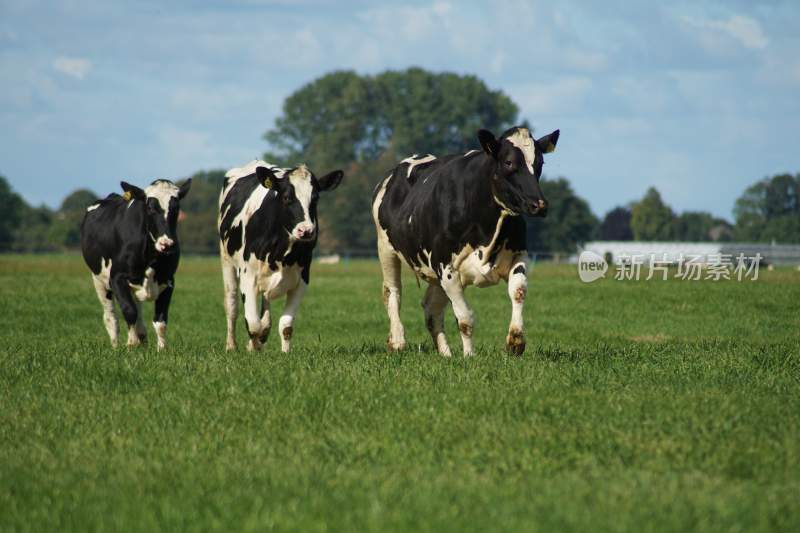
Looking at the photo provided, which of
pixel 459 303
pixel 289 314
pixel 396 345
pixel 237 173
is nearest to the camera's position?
pixel 459 303

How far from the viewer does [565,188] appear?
120m

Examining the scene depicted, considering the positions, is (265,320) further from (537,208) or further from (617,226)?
(617,226)

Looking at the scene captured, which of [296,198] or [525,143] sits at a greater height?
[525,143]

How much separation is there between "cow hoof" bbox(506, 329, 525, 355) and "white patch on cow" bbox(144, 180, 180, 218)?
5.76 meters

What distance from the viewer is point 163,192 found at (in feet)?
52.2

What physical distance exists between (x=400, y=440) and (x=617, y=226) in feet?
492

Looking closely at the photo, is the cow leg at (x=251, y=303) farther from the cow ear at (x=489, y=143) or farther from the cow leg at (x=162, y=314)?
the cow ear at (x=489, y=143)

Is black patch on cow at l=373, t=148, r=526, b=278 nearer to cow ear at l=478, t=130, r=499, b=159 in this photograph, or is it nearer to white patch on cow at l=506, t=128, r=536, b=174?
cow ear at l=478, t=130, r=499, b=159

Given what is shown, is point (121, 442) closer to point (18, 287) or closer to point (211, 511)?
point (211, 511)

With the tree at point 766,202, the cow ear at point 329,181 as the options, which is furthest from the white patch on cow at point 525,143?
the tree at point 766,202

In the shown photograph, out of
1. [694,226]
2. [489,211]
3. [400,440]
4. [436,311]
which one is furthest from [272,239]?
[694,226]

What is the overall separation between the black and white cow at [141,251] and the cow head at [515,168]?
5.13 metres

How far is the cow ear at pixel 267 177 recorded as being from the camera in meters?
13.9

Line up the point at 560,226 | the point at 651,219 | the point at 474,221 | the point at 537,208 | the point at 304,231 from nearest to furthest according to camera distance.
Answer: the point at 537,208, the point at 474,221, the point at 304,231, the point at 560,226, the point at 651,219
